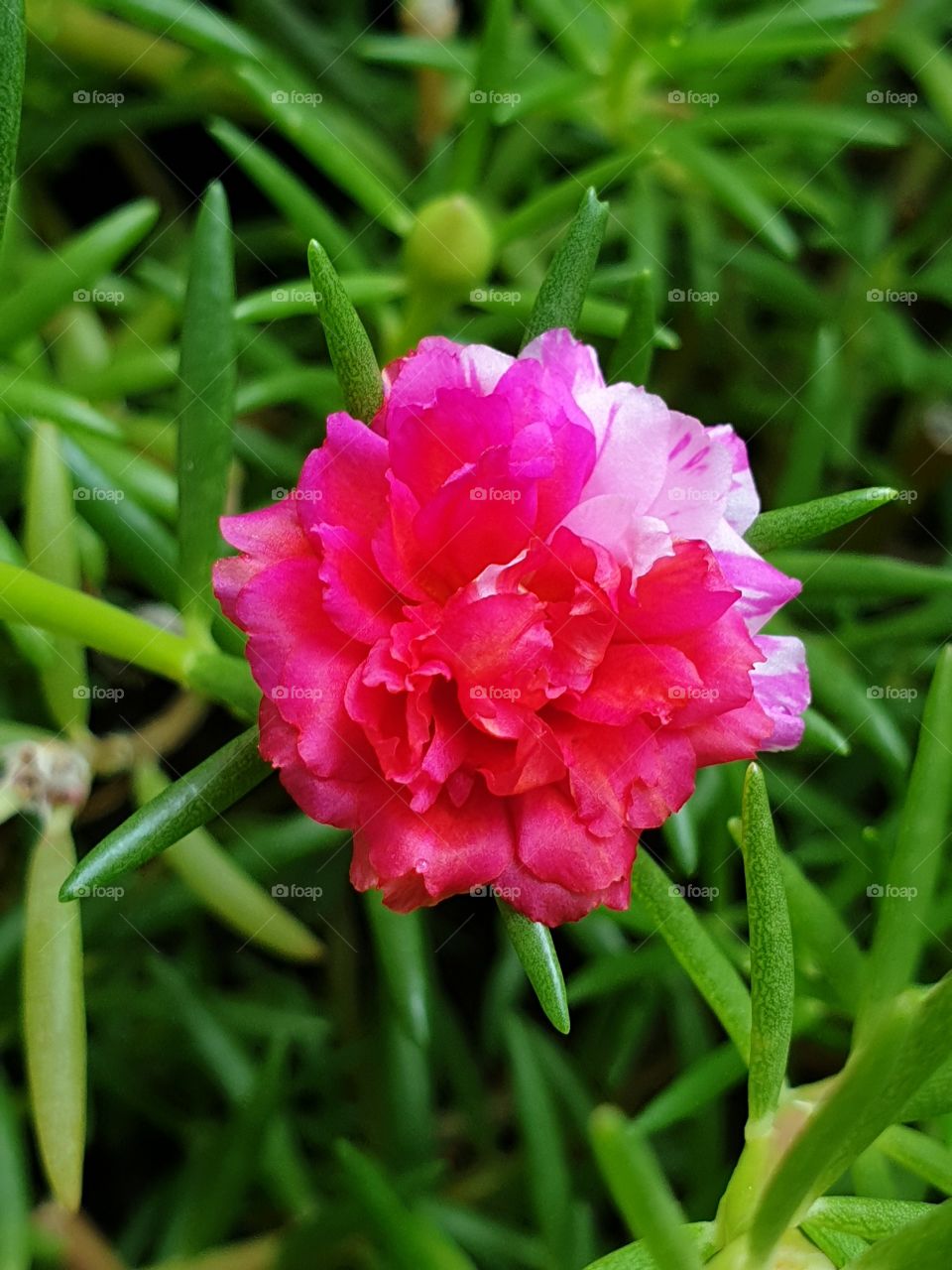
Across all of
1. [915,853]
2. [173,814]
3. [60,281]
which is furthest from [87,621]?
[915,853]

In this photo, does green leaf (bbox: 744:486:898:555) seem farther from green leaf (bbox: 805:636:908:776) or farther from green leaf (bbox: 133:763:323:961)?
green leaf (bbox: 133:763:323:961)

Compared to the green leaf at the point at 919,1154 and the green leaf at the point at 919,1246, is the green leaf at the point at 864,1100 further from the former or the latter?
the green leaf at the point at 919,1154

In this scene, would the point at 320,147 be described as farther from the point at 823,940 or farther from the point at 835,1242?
the point at 835,1242

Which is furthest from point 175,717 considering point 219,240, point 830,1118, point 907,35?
point 907,35

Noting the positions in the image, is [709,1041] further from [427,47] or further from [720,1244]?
[427,47]

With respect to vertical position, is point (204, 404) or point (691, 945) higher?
point (204, 404)

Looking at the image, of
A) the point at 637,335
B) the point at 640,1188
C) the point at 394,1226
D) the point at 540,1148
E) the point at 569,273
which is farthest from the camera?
the point at 540,1148
